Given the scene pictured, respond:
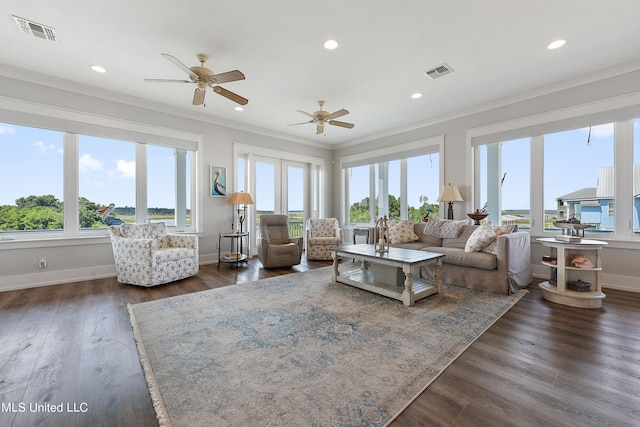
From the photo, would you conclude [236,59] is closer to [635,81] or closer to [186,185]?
[186,185]

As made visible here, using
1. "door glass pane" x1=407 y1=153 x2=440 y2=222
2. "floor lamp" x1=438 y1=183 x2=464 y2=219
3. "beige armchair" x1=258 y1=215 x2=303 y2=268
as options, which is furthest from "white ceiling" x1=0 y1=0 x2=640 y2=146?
"beige armchair" x1=258 y1=215 x2=303 y2=268

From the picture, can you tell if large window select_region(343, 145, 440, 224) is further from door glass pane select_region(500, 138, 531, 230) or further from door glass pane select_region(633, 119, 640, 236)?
door glass pane select_region(633, 119, 640, 236)

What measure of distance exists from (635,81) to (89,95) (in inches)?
291

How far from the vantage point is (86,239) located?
4.00m

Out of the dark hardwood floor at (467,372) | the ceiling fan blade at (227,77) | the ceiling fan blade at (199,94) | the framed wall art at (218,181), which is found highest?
the ceiling fan blade at (227,77)

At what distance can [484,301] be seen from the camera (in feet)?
9.82

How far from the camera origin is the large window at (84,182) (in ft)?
12.0

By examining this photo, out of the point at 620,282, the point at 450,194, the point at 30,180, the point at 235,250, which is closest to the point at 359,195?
the point at 450,194

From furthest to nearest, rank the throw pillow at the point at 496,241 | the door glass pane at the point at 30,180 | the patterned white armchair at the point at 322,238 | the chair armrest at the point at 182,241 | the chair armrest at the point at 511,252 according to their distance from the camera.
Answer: the patterned white armchair at the point at 322,238 → the chair armrest at the point at 182,241 → the door glass pane at the point at 30,180 → the throw pillow at the point at 496,241 → the chair armrest at the point at 511,252

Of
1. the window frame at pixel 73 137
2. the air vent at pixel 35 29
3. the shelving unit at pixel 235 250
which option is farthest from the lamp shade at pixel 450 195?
the air vent at pixel 35 29

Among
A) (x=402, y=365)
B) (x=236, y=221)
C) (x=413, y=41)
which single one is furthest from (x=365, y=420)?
(x=236, y=221)

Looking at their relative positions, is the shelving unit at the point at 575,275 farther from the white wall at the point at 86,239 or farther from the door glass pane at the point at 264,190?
the white wall at the point at 86,239

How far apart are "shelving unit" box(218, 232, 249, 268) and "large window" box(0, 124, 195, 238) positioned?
840 millimetres

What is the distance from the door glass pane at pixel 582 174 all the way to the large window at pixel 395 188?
170cm
